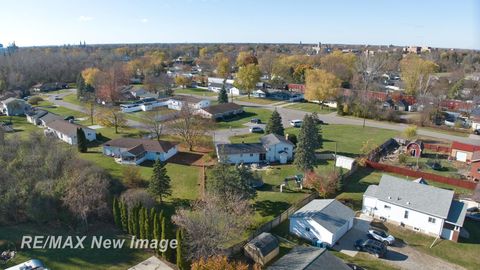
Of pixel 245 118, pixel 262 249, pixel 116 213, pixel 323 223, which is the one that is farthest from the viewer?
pixel 245 118

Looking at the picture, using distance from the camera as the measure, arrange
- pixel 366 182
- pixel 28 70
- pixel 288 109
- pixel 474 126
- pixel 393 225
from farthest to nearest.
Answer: pixel 28 70 < pixel 288 109 < pixel 474 126 < pixel 366 182 < pixel 393 225

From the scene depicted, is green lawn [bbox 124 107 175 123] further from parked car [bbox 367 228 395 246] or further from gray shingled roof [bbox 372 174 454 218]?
parked car [bbox 367 228 395 246]

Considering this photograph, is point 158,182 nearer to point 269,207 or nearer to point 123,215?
point 123,215

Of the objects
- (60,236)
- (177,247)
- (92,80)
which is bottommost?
(60,236)

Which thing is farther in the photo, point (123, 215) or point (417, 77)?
point (417, 77)

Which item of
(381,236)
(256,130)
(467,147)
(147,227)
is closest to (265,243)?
(147,227)

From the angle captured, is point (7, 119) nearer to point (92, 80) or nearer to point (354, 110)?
point (92, 80)

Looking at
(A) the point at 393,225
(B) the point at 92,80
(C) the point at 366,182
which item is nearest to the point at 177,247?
(A) the point at 393,225
